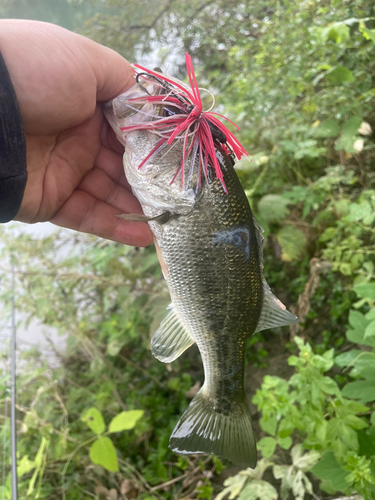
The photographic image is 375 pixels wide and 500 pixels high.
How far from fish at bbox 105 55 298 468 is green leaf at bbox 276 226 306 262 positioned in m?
→ 1.05

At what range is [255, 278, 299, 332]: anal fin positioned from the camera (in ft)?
3.80

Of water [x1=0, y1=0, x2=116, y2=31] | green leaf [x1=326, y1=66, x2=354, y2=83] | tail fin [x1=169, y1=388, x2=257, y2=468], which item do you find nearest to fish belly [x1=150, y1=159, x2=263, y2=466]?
tail fin [x1=169, y1=388, x2=257, y2=468]

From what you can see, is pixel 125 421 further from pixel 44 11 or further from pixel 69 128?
pixel 44 11

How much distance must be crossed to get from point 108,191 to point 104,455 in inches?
57.1

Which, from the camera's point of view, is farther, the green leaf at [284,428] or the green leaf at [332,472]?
the green leaf at [284,428]

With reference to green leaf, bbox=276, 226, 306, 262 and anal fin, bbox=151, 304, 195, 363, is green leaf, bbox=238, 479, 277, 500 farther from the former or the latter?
green leaf, bbox=276, 226, 306, 262

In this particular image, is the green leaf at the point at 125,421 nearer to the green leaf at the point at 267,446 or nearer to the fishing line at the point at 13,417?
the fishing line at the point at 13,417

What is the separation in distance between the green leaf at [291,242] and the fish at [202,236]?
3.45 feet

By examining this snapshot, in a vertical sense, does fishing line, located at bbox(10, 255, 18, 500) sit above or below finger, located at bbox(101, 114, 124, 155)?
below

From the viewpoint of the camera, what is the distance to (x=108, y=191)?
1478 mm

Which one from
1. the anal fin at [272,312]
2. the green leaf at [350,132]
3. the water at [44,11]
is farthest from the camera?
the water at [44,11]

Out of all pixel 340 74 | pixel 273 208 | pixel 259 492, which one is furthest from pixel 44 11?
pixel 259 492

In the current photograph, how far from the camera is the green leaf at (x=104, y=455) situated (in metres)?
1.69

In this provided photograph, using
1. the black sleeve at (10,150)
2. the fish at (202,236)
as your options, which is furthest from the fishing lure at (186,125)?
the black sleeve at (10,150)
